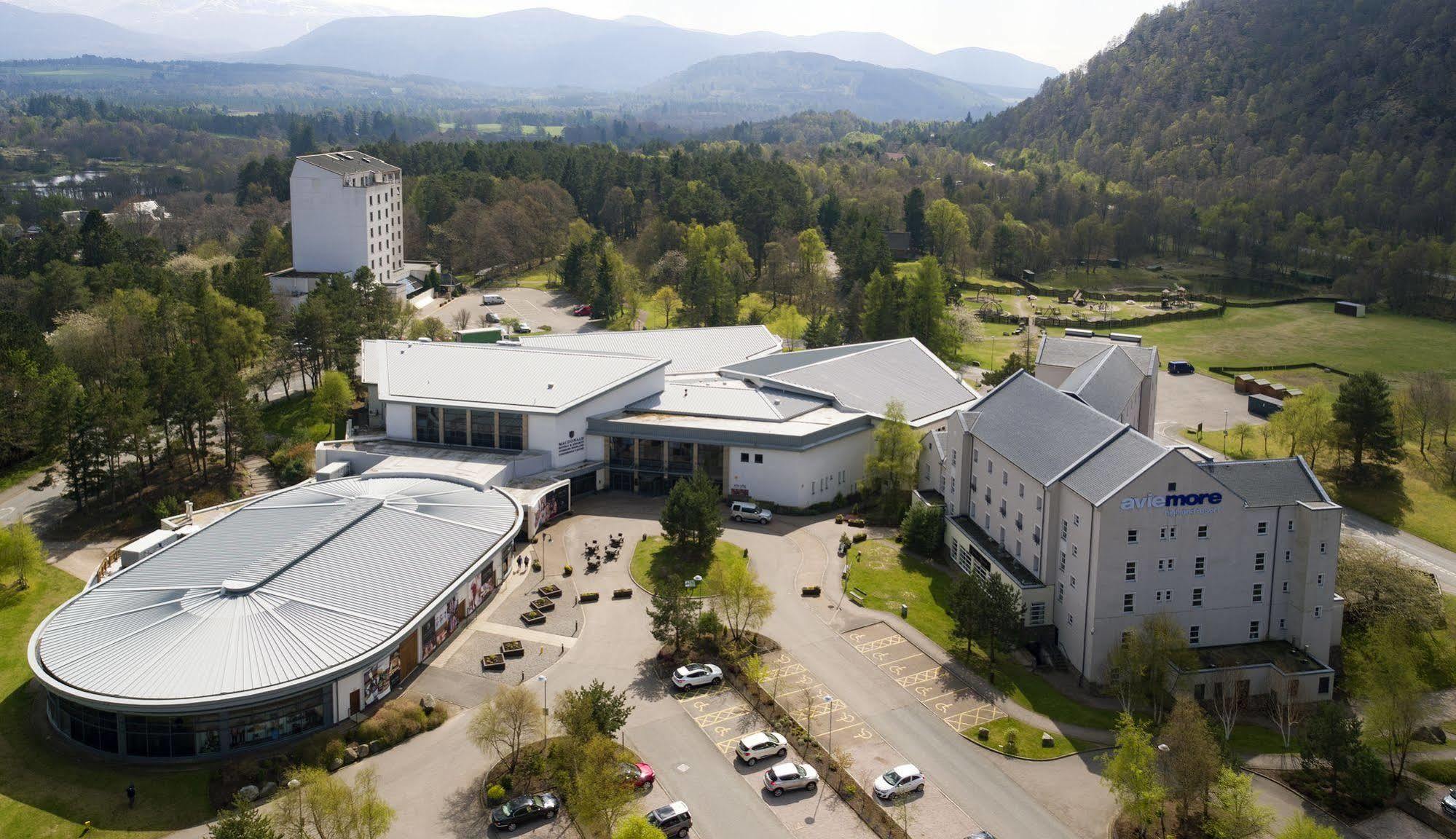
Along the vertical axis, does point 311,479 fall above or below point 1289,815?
above

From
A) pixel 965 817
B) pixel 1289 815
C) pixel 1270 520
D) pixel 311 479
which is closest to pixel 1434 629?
pixel 1270 520

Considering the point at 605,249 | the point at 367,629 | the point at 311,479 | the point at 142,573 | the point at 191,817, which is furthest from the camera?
the point at 605,249

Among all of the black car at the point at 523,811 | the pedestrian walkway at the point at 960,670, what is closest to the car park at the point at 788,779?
the black car at the point at 523,811

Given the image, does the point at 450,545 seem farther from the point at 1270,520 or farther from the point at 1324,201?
the point at 1324,201

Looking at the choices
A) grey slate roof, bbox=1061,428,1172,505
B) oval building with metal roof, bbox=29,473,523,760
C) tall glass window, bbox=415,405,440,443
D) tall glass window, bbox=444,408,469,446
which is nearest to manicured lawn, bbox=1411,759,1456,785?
grey slate roof, bbox=1061,428,1172,505

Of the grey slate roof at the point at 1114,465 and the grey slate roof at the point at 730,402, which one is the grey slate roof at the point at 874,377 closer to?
the grey slate roof at the point at 730,402

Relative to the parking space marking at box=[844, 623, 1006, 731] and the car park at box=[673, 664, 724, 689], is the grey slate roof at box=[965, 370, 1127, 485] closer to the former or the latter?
the parking space marking at box=[844, 623, 1006, 731]
